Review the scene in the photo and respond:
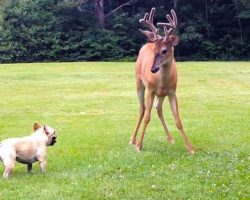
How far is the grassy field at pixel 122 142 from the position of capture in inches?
264

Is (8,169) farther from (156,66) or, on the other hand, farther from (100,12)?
(100,12)

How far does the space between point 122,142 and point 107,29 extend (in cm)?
2906

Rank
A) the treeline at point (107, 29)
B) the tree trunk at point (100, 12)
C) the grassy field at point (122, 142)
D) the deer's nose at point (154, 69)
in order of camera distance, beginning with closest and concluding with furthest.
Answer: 1. the grassy field at point (122, 142)
2. the deer's nose at point (154, 69)
3. the treeline at point (107, 29)
4. the tree trunk at point (100, 12)

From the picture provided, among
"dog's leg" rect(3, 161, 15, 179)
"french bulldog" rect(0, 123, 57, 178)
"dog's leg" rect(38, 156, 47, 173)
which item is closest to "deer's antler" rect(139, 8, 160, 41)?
"french bulldog" rect(0, 123, 57, 178)

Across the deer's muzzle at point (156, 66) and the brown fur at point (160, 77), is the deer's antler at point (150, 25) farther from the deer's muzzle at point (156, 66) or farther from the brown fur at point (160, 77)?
the deer's muzzle at point (156, 66)

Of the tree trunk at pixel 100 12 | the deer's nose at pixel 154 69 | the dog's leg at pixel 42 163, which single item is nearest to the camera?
the dog's leg at pixel 42 163

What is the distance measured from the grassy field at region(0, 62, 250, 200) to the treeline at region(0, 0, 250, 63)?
13592mm

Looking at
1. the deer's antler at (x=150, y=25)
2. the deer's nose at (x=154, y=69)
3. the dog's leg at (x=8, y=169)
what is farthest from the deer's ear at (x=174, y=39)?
the dog's leg at (x=8, y=169)

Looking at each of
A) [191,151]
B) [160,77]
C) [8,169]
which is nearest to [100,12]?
[160,77]

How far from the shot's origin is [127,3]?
128 ft

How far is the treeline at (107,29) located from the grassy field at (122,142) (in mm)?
13592

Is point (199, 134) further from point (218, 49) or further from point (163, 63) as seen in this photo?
point (218, 49)

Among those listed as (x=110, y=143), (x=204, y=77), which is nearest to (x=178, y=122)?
(x=110, y=143)

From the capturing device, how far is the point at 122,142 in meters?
10.3
